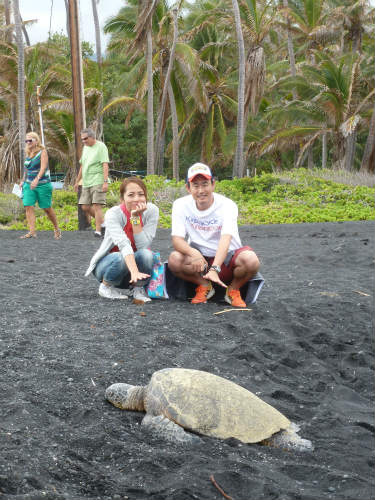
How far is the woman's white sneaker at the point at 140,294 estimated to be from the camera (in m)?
3.67

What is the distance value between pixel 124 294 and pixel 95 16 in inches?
795

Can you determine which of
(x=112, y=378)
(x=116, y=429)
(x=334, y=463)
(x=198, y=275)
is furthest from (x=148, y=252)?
(x=334, y=463)

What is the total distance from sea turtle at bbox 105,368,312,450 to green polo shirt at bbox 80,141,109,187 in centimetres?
532

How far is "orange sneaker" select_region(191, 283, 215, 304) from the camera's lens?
3.66 m

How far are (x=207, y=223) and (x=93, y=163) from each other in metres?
4.12

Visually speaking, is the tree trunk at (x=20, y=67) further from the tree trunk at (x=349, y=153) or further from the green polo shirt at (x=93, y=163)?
the tree trunk at (x=349, y=153)

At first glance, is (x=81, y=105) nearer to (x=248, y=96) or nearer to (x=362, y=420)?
(x=362, y=420)

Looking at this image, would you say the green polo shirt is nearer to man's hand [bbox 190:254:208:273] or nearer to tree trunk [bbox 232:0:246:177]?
man's hand [bbox 190:254:208:273]

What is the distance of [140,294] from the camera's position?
12.2ft

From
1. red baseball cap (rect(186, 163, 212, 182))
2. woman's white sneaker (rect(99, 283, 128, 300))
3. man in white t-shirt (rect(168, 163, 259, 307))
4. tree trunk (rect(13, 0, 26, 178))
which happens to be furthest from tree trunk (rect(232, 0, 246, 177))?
red baseball cap (rect(186, 163, 212, 182))

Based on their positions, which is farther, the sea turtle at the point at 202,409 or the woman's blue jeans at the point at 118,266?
the woman's blue jeans at the point at 118,266

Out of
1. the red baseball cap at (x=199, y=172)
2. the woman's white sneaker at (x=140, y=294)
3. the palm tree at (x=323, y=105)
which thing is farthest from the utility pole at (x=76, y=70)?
the palm tree at (x=323, y=105)

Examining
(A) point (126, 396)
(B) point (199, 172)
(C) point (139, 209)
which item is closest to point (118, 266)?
(C) point (139, 209)

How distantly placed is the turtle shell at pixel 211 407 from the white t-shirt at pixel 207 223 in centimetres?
140
